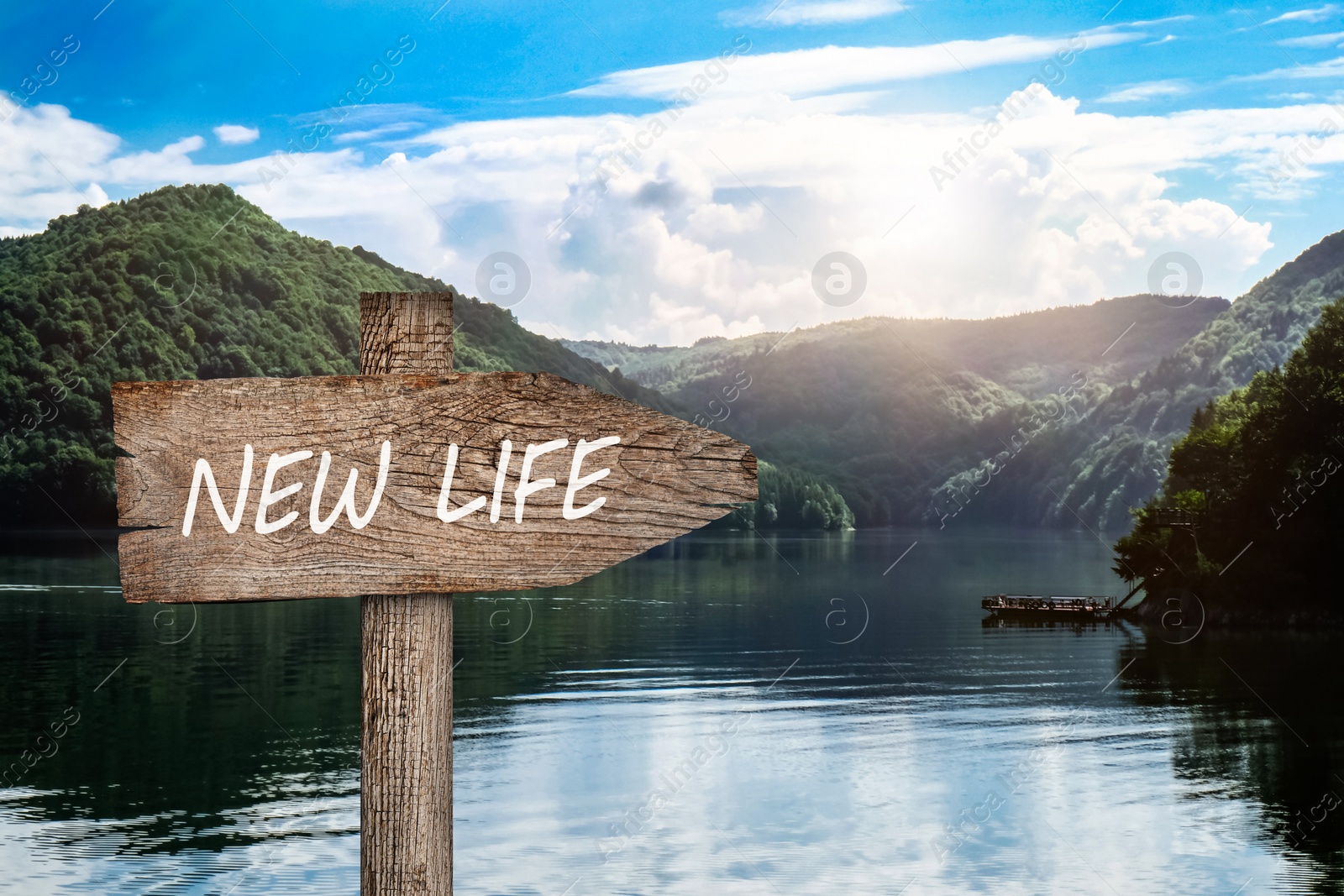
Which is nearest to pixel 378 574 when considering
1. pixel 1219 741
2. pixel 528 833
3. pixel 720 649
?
pixel 528 833

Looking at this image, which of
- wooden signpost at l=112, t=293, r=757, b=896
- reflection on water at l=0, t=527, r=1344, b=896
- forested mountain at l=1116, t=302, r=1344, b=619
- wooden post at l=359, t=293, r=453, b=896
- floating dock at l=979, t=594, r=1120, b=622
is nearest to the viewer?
wooden post at l=359, t=293, r=453, b=896

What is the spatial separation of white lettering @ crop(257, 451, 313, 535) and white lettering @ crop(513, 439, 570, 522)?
0.65 metres

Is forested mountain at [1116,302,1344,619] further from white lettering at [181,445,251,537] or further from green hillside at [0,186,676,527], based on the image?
green hillside at [0,186,676,527]

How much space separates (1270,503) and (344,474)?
7330 centimetres

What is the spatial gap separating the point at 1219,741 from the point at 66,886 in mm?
34794

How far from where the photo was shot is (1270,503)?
67.6 meters

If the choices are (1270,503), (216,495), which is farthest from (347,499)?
(1270,503)

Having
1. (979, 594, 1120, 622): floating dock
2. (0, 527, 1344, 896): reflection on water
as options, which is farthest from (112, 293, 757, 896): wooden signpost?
(979, 594, 1120, 622): floating dock

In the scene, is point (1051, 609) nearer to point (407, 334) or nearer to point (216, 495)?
point (407, 334)

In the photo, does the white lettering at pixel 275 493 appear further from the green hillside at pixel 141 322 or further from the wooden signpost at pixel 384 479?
the green hillside at pixel 141 322

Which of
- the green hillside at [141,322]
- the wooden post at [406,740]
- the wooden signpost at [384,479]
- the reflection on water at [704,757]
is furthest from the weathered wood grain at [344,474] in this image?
the green hillside at [141,322]

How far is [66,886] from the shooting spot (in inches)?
881

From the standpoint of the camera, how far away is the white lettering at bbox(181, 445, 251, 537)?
3609 mm

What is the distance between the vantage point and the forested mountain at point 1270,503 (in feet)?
210
